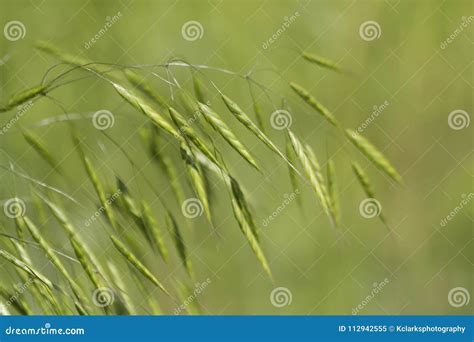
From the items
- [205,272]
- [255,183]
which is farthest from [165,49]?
[205,272]

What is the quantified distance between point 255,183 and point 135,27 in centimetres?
50
